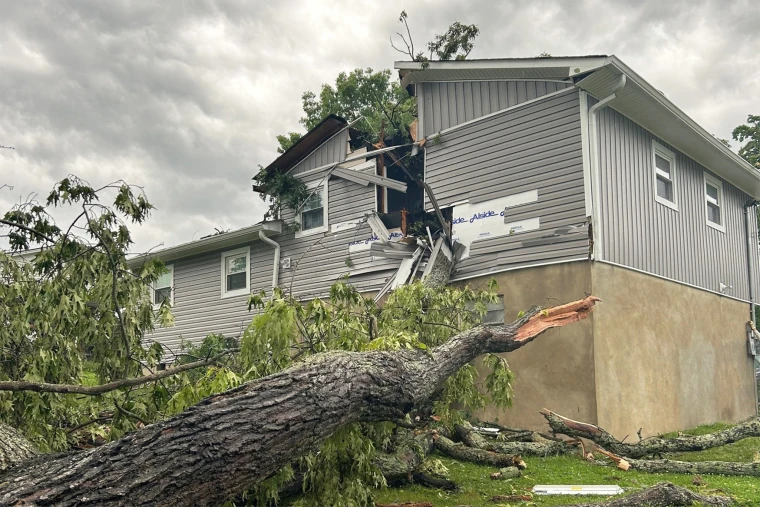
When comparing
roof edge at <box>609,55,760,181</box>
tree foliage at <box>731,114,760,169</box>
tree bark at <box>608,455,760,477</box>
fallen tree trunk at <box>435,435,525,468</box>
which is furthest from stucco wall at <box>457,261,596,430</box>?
tree foliage at <box>731,114,760,169</box>

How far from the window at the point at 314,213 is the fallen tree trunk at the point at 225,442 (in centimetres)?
951

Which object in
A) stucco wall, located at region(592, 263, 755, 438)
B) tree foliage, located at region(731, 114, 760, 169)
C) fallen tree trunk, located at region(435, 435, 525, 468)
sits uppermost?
tree foliage, located at region(731, 114, 760, 169)

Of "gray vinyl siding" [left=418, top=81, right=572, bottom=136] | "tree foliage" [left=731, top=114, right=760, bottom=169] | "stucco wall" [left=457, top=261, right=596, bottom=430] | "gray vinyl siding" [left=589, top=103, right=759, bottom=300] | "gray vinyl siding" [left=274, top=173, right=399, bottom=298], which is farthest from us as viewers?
"tree foliage" [left=731, top=114, right=760, bottom=169]

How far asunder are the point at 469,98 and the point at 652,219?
4.14 m

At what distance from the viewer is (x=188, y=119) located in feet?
40.1

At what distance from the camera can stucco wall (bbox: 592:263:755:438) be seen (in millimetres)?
9461

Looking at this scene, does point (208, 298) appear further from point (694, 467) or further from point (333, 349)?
point (694, 467)

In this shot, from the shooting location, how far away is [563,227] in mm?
9852

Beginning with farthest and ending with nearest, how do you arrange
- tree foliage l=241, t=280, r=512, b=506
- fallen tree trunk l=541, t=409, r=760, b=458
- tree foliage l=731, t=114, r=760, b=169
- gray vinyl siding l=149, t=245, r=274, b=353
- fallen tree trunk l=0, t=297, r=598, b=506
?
tree foliage l=731, t=114, r=760, b=169 < gray vinyl siding l=149, t=245, r=274, b=353 < fallen tree trunk l=541, t=409, r=760, b=458 < tree foliage l=241, t=280, r=512, b=506 < fallen tree trunk l=0, t=297, r=598, b=506

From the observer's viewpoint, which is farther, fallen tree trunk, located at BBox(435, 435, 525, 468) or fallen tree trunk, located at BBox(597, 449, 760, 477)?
fallen tree trunk, located at BBox(435, 435, 525, 468)

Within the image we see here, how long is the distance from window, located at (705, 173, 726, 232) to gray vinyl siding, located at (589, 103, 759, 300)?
0.63ft

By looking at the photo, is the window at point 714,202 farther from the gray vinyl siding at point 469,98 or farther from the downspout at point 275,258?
the downspout at point 275,258

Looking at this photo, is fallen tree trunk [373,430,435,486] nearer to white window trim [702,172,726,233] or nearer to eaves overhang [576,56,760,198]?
eaves overhang [576,56,760,198]

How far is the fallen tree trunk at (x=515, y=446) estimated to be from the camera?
848 centimetres
